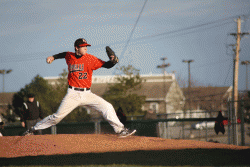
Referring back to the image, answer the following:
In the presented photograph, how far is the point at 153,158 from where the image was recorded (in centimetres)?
551

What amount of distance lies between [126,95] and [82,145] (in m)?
22.4

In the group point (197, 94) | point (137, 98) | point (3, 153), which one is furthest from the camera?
point (197, 94)

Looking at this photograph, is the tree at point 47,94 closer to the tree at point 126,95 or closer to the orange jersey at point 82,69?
the tree at point 126,95

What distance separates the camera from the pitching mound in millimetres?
5357

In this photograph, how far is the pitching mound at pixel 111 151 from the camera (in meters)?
5.36

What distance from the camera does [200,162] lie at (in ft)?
16.8

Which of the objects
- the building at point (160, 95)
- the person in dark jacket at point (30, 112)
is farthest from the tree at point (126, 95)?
the person in dark jacket at point (30, 112)

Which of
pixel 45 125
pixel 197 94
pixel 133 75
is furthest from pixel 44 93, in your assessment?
pixel 197 94

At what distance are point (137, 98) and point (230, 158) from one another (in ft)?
74.5

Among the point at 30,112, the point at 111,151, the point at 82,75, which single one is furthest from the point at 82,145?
the point at 30,112

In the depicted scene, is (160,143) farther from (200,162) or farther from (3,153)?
(3,153)

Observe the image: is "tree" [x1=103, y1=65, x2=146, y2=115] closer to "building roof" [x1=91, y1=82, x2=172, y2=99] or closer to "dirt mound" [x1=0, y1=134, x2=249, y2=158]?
"building roof" [x1=91, y1=82, x2=172, y2=99]

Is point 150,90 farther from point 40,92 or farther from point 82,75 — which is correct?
point 82,75

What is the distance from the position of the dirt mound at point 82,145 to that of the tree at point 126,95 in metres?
20.0
